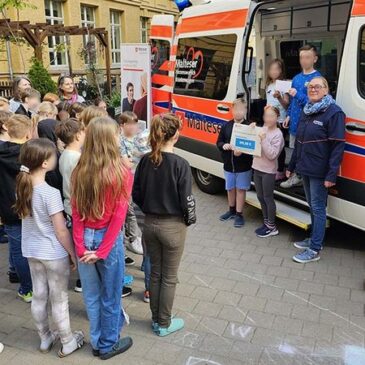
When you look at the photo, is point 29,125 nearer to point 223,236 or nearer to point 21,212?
point 21,212

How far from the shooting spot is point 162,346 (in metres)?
3.10

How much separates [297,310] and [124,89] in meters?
6.83

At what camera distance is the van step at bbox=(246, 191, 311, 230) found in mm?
4619

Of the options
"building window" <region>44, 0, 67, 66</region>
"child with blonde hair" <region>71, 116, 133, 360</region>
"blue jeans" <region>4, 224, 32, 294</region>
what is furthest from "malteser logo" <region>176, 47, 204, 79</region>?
"building window" <region>44, 0, 67, 66</region>

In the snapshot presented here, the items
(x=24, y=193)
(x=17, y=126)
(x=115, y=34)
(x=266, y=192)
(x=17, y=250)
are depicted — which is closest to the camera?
(x=24, y=193)

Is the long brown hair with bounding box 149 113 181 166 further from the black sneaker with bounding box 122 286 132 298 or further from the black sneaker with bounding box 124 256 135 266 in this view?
the black sneaker with bounding box 124 256 135 266

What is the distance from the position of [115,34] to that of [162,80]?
51.2 ft

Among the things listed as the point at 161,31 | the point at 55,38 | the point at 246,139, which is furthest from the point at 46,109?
the point at 55,38

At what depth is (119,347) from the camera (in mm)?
3037

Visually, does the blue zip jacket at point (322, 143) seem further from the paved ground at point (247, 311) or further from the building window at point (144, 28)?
the building window at point (144, 28)

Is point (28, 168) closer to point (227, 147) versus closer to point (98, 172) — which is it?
point (98, 172)

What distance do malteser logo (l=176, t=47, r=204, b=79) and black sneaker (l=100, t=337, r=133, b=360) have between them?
4.02m

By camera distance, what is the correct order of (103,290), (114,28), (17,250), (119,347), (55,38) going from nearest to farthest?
(103,290) < (119,347) < (17,250) < (55,38) < (114,28)

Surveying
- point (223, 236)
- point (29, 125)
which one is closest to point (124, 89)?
point (223, 236)
